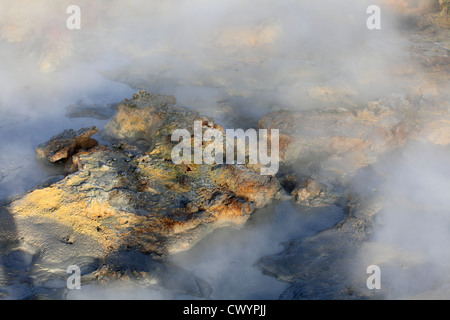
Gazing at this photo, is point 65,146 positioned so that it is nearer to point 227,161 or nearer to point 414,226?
point 227,161

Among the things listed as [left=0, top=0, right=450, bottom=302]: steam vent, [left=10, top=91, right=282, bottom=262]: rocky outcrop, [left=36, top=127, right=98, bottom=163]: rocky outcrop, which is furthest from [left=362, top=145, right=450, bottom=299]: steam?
[left=36, top=127, right=98, bottom=163]: rocky outcrop

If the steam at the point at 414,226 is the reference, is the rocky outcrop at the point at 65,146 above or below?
above

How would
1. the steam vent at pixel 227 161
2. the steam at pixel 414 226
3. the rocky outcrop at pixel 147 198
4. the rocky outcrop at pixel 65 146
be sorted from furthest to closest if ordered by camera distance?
1. the rocky outcrop at pixel 65 146
2. the rocky outcrop at pixel 147 198
3. the steam vent at pixel 227 161
4. the steam at pixel 414 226

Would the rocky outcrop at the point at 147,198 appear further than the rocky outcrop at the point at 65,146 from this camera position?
No

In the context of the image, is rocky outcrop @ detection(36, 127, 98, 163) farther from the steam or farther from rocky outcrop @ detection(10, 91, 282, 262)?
the steam

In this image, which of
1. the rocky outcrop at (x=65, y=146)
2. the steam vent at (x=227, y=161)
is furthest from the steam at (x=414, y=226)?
the rocky outcrop at (x=65, y=146)

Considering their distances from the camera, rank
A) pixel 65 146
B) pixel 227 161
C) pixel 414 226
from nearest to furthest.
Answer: pixel 414 226 → pixel 227 161 → pixel 65 146

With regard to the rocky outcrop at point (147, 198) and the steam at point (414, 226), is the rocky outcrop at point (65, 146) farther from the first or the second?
the steam at point (414, 226)

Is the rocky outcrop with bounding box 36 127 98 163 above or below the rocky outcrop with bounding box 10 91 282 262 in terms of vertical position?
above

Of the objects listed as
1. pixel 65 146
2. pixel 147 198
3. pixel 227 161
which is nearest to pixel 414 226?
pixel 227 161
